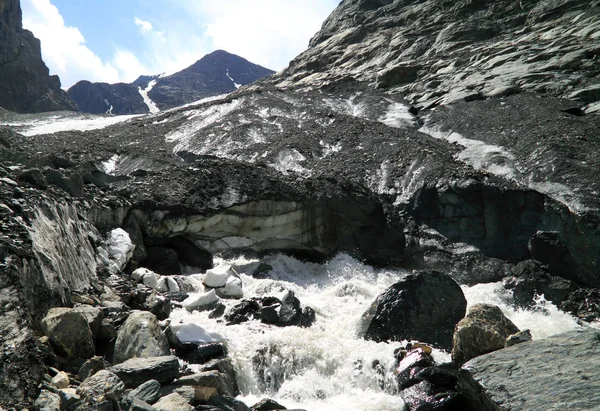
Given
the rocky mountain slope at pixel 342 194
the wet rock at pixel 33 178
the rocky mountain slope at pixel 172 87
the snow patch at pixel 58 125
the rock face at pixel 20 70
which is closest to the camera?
the rocky mountain slope at pixel 342 194

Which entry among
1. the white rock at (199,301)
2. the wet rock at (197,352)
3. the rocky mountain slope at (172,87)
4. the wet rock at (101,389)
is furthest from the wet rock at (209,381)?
the rocky mountain slope at (172,87)

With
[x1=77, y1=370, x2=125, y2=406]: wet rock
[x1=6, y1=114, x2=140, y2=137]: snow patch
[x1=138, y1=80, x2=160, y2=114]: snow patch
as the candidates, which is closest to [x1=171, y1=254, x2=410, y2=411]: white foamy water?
[x1=77, y1=370, x2=125, y2=406]: wet rock

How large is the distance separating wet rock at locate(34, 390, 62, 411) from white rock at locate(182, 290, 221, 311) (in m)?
5.25

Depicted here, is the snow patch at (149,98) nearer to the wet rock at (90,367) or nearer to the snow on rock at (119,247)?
the snow on rock at (119,247)

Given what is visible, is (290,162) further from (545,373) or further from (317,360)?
(545,373)

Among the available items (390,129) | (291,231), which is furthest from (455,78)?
(291,231)

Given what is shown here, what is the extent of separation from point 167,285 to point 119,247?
1783 millimetres

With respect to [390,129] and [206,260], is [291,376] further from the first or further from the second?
[390,129]

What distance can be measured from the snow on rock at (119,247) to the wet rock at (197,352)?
4266 mm

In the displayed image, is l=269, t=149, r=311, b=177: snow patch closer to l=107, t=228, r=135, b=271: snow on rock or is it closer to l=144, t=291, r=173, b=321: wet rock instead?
l=107, t=228, r=135, b=271: snow on rock

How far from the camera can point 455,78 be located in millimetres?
31328

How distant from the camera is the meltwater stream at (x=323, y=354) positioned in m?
6.93

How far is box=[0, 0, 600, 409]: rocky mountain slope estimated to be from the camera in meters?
7.02

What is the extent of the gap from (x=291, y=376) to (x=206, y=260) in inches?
295
